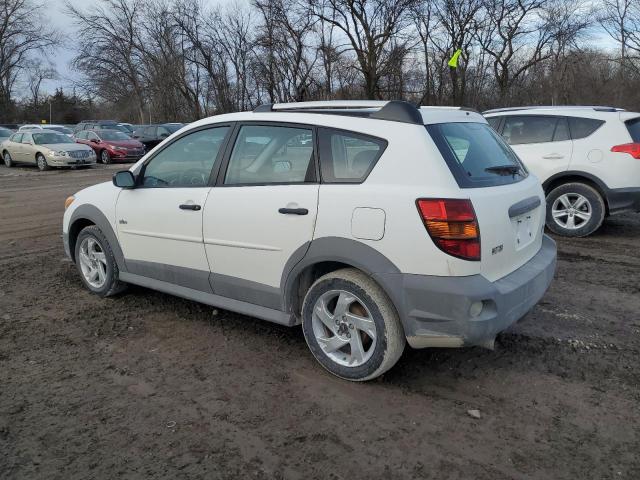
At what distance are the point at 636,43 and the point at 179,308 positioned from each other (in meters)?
46.0

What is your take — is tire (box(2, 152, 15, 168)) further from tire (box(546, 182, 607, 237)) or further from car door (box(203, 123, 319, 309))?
car door (box(203, 123, 319, 309))

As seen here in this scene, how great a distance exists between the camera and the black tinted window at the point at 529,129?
7.68 metres

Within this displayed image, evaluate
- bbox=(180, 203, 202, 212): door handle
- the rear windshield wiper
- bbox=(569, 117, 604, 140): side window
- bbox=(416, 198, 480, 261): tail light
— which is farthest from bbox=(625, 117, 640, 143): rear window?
bbox=(180, 203, 202, 212): door handle

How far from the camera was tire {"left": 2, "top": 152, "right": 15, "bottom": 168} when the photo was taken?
2256 cm

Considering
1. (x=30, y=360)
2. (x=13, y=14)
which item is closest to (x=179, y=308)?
(x=30, y=360)

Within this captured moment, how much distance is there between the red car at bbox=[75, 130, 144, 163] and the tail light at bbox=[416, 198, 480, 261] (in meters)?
22.9

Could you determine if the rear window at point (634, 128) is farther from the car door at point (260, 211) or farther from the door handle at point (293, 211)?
the door handle at point (293, 211)

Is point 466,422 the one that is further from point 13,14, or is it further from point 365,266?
point 13,14

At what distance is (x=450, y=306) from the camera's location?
299 cm

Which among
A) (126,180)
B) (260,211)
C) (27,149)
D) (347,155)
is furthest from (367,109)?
(27,149)

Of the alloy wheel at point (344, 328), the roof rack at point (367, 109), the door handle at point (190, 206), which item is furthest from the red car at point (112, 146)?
the alloy wheel at point (344, 328)

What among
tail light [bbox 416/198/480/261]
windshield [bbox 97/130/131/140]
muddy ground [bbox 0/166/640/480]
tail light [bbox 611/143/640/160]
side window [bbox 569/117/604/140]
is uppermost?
windshield [bbox 97/130/131/140]

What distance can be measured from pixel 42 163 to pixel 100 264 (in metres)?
18.3

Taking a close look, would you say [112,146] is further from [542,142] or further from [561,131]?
[561,131]
